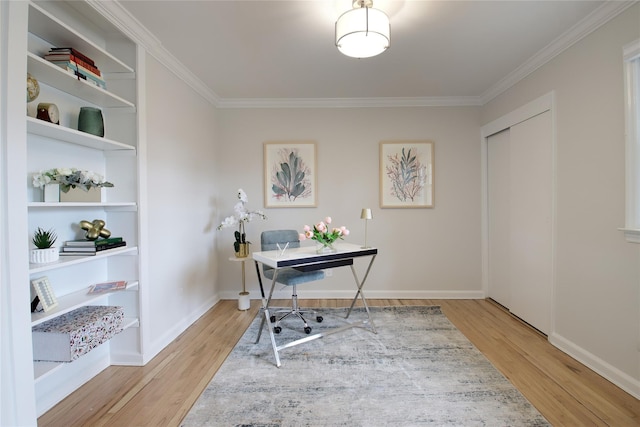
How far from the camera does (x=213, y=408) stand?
1.77 m

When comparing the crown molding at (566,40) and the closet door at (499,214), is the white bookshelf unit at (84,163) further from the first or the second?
the closet door at (499,214)

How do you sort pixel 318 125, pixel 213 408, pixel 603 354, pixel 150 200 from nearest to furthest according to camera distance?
pixel 213 408 → pixel 603 354 → pixel 150 200 → pixel 318 125

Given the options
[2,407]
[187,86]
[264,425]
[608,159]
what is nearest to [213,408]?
[264,425]

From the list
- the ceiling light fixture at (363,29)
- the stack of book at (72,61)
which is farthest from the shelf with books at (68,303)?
the ceiling light fixture at (363,29)

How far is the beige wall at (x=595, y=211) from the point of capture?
1.92 m

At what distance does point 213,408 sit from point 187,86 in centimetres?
290

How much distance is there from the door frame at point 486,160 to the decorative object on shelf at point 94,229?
140 inches

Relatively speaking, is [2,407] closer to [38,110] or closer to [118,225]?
[118,225]

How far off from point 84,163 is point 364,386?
2.48 m

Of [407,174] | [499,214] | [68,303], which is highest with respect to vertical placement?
[407,174]

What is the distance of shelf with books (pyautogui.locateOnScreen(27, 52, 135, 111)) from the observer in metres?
1.53

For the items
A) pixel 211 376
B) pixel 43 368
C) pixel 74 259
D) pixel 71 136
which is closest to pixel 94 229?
pixel 74 259

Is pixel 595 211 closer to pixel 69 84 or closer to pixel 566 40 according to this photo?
pixel 566 40

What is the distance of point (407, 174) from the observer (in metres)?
3.79
